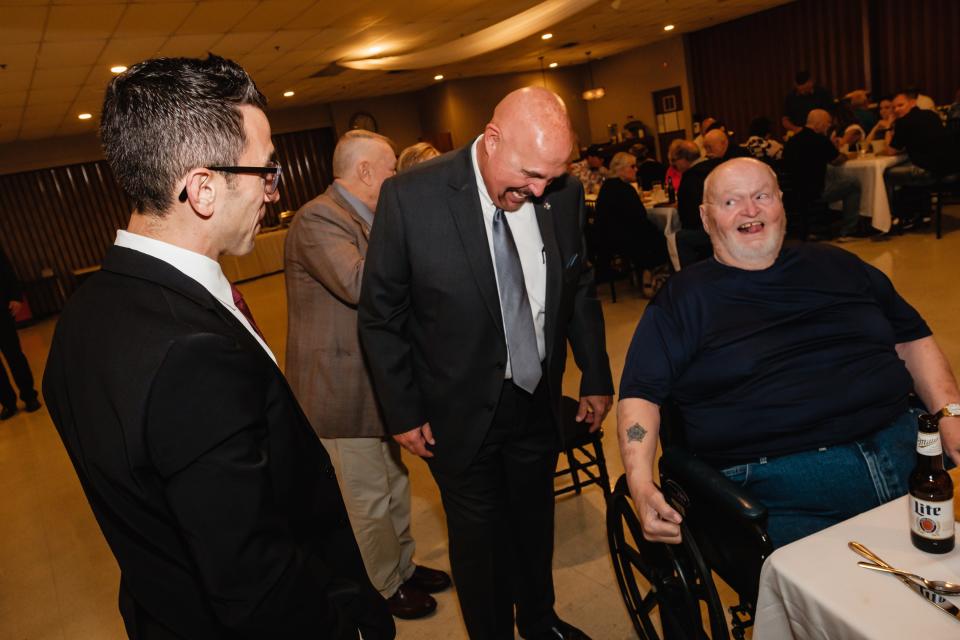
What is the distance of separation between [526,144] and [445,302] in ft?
1.45

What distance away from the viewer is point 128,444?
2.53 ft

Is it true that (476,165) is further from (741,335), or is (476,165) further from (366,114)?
(366,114)

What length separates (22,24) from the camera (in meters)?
4.86

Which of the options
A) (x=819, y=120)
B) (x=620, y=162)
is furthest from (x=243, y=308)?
(x=819, y=120)

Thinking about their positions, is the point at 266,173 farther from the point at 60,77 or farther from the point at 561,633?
the point at 60,77

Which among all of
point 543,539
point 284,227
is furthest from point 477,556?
point 284,227

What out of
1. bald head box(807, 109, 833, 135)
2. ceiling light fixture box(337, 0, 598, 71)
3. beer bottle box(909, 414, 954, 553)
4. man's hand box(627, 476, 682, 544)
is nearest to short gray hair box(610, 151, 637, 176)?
bald head box(807, 109, 833, 135)

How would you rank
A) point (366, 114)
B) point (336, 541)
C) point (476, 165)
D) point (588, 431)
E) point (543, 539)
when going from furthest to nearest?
1. point (366, 114)
2. point (588, 431)
3. point (543, 539)
4. point (476, 165)
5. point (336, 541)

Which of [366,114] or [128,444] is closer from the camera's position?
[128,444]

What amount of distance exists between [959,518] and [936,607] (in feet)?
1.13

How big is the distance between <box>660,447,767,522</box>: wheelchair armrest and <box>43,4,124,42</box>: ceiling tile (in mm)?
5410

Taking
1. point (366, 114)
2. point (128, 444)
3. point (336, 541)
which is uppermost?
point (366, 114)

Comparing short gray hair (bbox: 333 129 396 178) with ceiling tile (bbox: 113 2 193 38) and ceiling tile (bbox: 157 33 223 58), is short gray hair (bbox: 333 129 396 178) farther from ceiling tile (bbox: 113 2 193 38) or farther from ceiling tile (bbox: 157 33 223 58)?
ceiling tile (bbox: 157 33 223 58)

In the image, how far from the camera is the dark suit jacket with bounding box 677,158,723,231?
15.9 feet
